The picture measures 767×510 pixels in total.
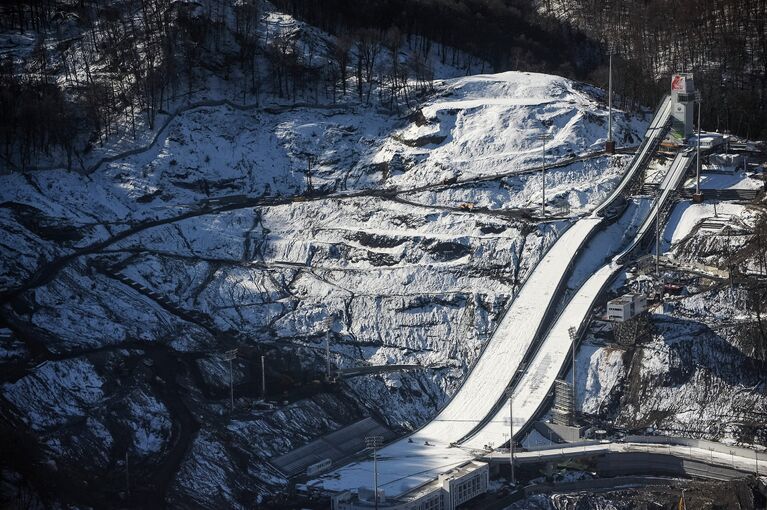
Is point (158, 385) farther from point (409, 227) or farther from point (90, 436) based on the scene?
point (409, 227)

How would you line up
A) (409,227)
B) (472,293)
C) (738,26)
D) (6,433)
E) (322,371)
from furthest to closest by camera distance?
(738,26)
(409,227)
(472,293)
(322,371)
(6,433)

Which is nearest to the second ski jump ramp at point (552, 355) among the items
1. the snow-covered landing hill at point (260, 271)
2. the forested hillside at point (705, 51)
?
the snow-covered landing hill at point (260, 271)

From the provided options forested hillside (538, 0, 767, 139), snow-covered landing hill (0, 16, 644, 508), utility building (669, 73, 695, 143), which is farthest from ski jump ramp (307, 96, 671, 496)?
forested hillside (538, 0, 767, 139)

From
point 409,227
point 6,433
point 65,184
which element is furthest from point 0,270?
point 409,227

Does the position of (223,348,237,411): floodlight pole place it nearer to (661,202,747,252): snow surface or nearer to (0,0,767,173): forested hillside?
(0,0,767,173): forested hillside

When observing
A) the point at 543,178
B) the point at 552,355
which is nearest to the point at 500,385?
the point at 552,355
